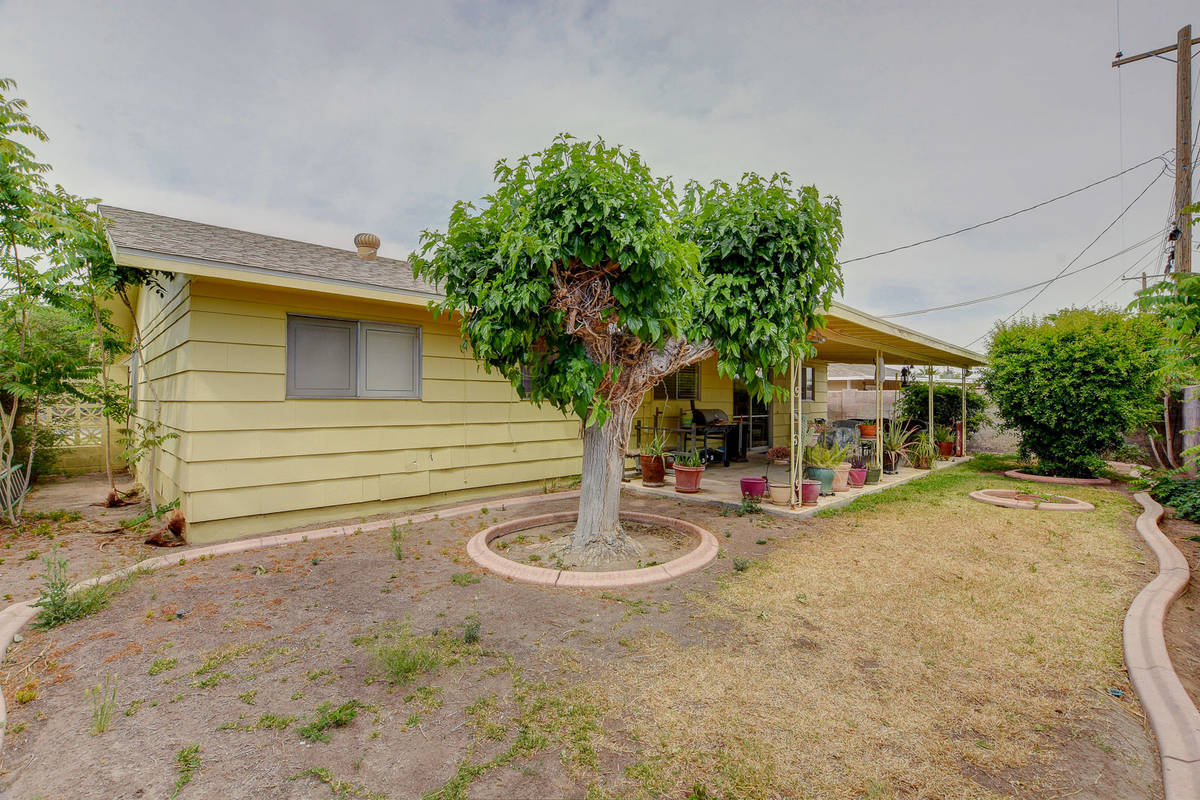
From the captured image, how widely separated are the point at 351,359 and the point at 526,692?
453 cm

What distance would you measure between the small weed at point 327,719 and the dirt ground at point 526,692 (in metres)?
0.02

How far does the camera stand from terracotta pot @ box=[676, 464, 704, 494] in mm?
7168

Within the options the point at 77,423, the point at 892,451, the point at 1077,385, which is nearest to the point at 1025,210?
the point at 1077,385

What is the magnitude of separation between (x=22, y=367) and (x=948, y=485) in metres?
12.3

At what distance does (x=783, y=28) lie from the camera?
8750 mm

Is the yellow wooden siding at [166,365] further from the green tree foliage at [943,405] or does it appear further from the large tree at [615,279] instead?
the green tree foliage at [943,405]

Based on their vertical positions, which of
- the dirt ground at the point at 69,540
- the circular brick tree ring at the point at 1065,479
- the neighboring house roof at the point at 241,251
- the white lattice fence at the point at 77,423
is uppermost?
the neighboring house roof at the point at 241,251

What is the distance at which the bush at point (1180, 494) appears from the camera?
235 inches

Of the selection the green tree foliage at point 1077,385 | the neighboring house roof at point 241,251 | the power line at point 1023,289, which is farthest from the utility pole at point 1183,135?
the neighboring house roof at point 241,251

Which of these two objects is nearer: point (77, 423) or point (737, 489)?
point (737, 489)

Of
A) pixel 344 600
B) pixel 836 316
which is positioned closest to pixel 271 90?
pixel 344 600

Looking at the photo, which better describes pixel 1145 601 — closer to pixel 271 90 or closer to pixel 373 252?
pixel 373 252

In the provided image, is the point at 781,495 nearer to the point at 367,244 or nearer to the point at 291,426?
the point at 291,426

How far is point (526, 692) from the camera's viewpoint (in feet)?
7.73
